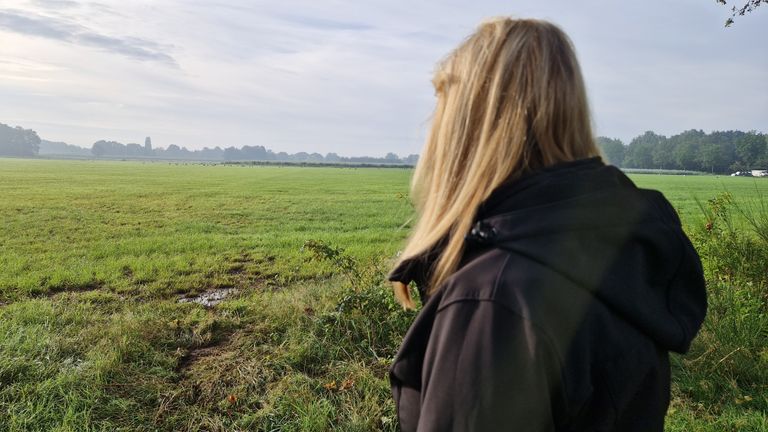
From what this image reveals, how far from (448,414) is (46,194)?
3017cm

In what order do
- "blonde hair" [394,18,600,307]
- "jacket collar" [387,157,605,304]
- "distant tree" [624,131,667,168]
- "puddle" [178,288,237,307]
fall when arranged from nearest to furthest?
"jacket collar" [387,157,605,304] → "blonde hair" [394,18,600,307] → "puddle" [178,288,237,307] → "distant tree" [624,131,667,168]

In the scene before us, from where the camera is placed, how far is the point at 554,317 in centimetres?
125

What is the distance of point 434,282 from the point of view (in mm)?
1551

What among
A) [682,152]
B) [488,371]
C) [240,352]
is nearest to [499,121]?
[488,371]

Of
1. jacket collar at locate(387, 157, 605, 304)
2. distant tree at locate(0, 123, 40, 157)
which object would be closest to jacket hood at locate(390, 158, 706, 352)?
jacket collar at locate(387, 157, 605, 304)

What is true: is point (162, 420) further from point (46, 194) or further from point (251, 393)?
point (46, 194)

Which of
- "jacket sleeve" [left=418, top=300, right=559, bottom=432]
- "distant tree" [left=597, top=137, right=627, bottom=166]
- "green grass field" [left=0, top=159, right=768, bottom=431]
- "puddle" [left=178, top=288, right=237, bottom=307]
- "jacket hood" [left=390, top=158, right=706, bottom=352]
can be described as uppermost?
"distant tree" [left=597, top=137, right=627, bottom=166]

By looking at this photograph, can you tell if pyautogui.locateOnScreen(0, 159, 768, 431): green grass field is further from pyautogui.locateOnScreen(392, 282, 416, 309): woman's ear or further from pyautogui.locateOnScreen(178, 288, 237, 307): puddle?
pyautogui.locateOnScreen(392, 282, 416, 309): woman's ear

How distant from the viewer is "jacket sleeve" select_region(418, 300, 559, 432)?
48.5 inches

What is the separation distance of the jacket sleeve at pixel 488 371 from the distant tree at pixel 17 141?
709 feet

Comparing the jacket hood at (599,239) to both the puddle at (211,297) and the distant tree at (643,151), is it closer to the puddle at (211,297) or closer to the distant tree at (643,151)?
the puddle at (211,297)

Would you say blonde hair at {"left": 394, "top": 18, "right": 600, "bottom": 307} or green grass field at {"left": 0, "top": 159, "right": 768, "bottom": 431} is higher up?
blonde hair at {"left": 394, "top": 18, "right": 600, "bottom": 307}

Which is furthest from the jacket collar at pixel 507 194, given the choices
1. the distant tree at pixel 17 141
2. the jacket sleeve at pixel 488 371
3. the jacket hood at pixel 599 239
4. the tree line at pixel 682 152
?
the distant tree at pixel 17 141

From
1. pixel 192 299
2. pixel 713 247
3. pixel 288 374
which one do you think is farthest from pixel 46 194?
pixel 713 247
